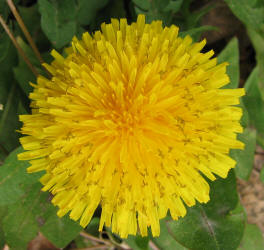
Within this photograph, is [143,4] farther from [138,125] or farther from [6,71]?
[6,71]

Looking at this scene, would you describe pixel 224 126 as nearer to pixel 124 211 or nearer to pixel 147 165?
pixel 147 165

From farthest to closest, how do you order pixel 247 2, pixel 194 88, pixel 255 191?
pixel 255 191 → pixel 247 2 → pixel 194 88

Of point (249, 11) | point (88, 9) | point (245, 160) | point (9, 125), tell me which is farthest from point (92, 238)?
point (249, 11)

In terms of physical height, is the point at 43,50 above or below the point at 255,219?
above

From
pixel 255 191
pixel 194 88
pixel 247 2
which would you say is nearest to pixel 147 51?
pixel 194 88

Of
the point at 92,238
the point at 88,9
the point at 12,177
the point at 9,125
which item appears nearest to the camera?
the point at 12,177

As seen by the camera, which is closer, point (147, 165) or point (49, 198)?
point (147, 165)

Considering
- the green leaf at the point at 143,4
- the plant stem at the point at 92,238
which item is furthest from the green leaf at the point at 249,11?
the plant stem at the point at 92,238

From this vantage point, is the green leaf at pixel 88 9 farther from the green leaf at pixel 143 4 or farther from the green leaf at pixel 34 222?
the green leaf at pixel 34 222
